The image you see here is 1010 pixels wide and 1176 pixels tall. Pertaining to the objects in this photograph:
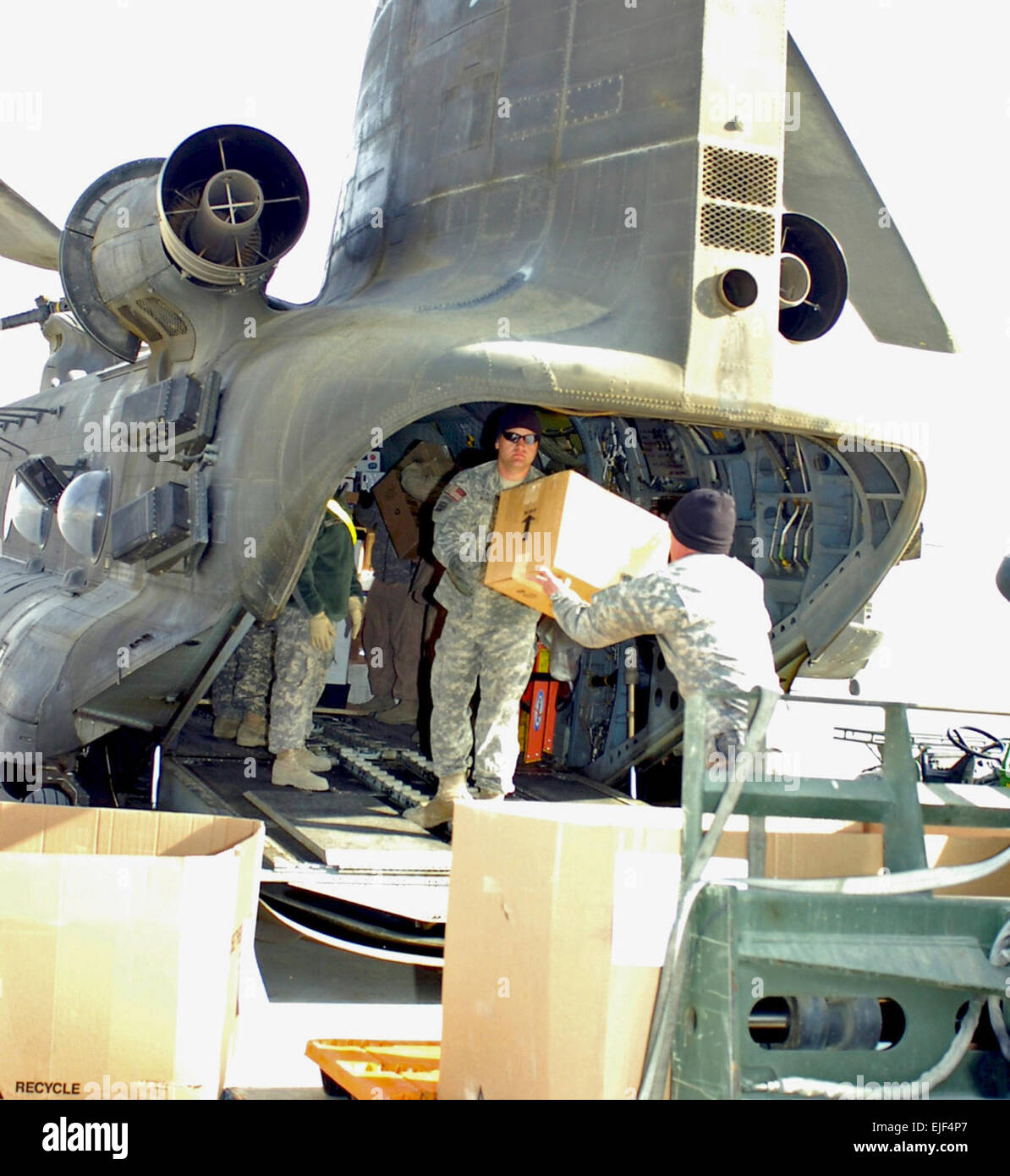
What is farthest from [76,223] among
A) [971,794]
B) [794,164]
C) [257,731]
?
[971,794]

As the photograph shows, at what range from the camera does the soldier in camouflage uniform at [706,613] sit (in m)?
4.02

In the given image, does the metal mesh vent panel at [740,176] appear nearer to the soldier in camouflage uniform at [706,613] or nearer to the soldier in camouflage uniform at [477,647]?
the soldier in camouflage uniform at [477,647]

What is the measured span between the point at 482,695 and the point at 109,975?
10.1 ft

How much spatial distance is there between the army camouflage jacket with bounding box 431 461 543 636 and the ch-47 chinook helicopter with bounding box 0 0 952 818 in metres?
0.76

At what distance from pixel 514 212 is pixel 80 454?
3986 millimetres

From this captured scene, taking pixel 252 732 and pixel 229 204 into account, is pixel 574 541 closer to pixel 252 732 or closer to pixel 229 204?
pixel 229 204

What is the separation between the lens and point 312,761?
666 centimetres

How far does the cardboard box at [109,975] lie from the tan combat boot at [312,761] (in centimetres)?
348

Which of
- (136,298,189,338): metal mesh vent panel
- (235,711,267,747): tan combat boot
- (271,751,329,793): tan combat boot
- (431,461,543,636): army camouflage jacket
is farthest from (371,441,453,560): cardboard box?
(431,461,543,636): army camouflage jacket

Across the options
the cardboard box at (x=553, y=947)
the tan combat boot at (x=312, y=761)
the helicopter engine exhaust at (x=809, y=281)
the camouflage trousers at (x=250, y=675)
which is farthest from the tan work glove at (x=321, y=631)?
Result: the cardboard box at (x=553, y=947)

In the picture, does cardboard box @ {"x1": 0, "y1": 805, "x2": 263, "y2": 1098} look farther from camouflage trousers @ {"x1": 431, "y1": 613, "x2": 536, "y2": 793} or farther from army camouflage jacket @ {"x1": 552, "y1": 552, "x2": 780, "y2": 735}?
camouflage trousers @ {"x1": 431, "y1": 613, "x2": 536, "y2": 793}

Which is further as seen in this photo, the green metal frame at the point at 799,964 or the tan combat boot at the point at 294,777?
the tan combat boot at the point at 294,777

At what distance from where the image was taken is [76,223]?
6.88 metres

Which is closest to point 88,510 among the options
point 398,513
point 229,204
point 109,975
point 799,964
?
point 229,204
